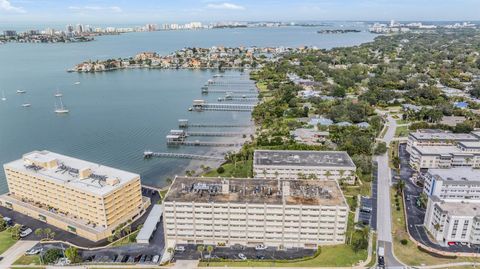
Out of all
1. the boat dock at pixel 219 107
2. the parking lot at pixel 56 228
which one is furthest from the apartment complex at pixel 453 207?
the boat dock at pixel 219 107

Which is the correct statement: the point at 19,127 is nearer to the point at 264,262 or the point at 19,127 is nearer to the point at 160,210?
the point at 160,210

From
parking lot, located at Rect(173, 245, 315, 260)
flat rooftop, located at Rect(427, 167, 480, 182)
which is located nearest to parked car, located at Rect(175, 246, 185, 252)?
parking lot, located at Rect(173, 245, 315, 260)

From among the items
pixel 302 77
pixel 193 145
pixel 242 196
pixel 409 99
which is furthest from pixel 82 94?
pixel 409 99

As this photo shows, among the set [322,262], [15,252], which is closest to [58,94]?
[15,252]

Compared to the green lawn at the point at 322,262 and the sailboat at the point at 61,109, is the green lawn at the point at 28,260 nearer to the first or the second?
the green lawn at the point at 322,262

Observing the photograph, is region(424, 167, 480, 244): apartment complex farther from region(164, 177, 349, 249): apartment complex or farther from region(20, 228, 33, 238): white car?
region(20, 228, 33, 238): white car

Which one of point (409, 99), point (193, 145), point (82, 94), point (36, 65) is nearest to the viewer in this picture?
point (193, 145)
